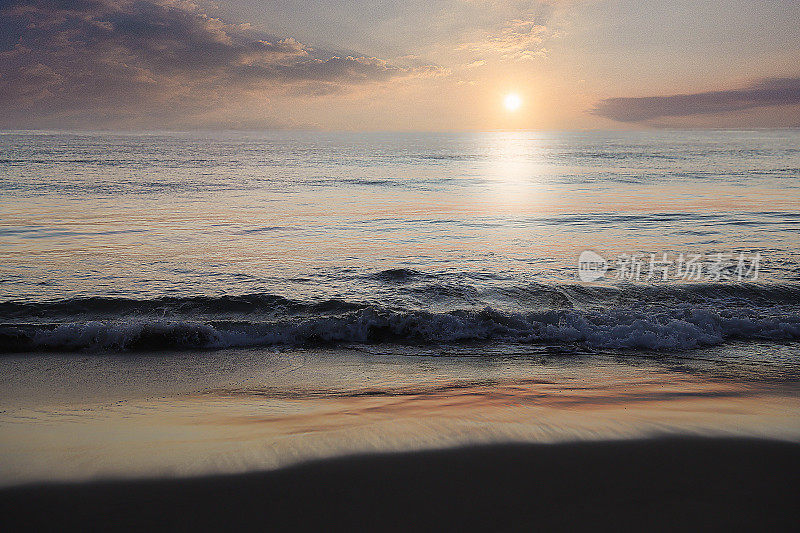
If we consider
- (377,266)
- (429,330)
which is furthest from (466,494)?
(377,266)

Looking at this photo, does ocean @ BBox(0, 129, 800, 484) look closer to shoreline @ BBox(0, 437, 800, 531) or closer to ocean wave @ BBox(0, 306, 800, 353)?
ocean wave @ BBox(0, 306, 800, 353)

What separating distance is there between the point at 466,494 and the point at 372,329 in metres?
4.57

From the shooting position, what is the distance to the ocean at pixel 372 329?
160 inches

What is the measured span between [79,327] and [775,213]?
19.5 m

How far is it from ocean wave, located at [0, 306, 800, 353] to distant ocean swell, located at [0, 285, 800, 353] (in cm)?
1

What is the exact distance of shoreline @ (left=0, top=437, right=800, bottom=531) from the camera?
289cm

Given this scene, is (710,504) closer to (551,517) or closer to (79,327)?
(551,517)

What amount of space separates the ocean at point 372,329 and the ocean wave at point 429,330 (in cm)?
3

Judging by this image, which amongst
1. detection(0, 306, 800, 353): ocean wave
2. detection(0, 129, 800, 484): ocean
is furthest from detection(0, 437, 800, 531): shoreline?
detection(0, 306, 800, 353): ocean wave

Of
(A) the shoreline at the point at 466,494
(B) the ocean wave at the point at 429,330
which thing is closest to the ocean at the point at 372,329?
(B) the ocean wave at the point at 429,330

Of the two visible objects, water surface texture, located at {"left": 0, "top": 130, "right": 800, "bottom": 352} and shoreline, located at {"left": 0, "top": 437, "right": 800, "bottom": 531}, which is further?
water surface texture, located at {"left": 0, "top": 130, "right": 800, "bottom": 352}

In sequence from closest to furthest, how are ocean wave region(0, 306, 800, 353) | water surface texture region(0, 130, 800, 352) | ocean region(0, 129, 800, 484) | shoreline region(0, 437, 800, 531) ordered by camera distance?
shoreline region(0, 437, 800, 531), ocean region(0, 129, 800, 484), ocean wave region(0, 306, 800, 353), water surface texture region(0, 130, 800, 352)

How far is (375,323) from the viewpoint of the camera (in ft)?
25.3

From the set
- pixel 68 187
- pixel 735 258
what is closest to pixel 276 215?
pixel 68 187
